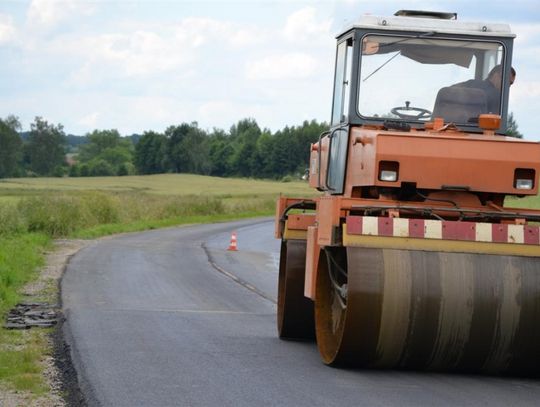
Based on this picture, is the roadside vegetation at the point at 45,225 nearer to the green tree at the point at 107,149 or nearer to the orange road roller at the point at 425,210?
the orange road roller at the point at 425,210

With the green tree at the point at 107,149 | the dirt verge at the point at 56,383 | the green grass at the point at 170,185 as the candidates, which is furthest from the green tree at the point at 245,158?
the dirt verge at the point at 56,383

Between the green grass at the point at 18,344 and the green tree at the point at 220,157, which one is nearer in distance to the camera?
the green grass at the point at 18,344

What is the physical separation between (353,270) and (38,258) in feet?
53.5

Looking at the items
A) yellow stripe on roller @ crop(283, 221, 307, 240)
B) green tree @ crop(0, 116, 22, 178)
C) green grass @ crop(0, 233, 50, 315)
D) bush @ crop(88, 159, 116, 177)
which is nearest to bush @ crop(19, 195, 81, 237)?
green grass @ crop(0, 233, 50, 315)

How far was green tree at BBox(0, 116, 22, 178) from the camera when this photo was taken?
135 meters

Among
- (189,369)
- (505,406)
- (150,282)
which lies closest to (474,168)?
(505,406)

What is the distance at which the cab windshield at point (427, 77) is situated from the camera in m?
10.1

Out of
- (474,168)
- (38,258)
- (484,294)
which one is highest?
(474,168)

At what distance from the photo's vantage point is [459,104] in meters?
10.1

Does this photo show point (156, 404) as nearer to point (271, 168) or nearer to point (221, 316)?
point (221, 316)

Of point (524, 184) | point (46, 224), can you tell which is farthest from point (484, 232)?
point (46, 224)

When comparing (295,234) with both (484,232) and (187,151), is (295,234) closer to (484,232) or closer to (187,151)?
(484,232)

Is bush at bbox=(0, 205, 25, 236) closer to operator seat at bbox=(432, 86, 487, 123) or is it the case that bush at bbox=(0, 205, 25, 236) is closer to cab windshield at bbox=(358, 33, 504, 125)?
cab windshield at bbox=(358, 33, 504, 125)

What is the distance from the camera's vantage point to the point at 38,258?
23.7m
